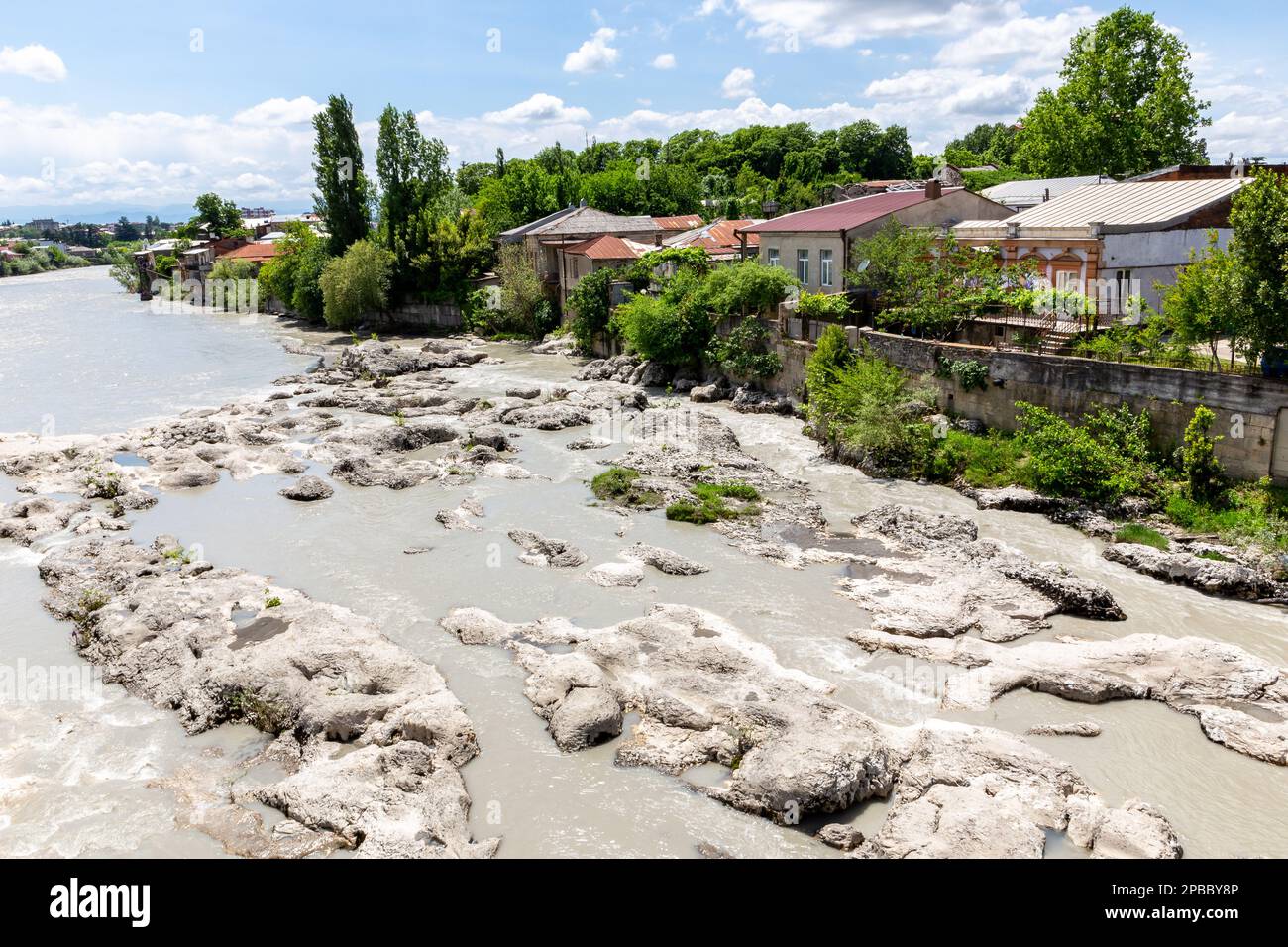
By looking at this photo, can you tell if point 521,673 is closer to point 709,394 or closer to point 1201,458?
point 1201,458

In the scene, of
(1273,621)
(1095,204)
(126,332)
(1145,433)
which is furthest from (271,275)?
(1273,621)

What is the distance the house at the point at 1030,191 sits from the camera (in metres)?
38.8

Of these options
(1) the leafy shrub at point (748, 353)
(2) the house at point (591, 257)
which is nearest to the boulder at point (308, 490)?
(1) the leafy shrub at point (748, 353)

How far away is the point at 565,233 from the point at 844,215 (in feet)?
68.1

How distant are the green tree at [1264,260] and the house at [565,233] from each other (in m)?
35.3

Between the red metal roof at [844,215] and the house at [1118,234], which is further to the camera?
the red metal roof at [844,215]

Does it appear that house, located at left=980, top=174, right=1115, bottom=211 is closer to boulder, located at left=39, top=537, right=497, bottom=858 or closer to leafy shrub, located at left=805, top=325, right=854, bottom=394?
leafy shrub, located at left=805, top=325, right=854, bottom=394

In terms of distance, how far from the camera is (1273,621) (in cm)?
1584

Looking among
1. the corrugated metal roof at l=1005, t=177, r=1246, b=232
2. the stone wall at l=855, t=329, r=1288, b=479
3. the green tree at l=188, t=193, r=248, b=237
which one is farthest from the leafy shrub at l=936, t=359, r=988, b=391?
the green tree at l=188, t=193, r=248, b=237

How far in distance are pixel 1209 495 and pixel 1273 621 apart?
A: 4416mm

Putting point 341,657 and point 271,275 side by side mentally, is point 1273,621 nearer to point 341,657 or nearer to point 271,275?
point 341,657

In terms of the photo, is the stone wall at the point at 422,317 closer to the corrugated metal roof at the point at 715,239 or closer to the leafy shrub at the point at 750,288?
the corrugated metal roof at the point at 715,239

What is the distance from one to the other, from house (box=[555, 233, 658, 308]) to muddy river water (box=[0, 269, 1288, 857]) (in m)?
16.1

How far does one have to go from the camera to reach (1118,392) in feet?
71.3
